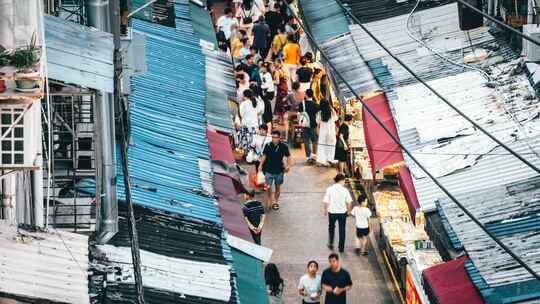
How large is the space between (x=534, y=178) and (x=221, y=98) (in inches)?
312

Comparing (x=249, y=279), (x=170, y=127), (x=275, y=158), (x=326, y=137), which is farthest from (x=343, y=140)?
(x=249, y=279)

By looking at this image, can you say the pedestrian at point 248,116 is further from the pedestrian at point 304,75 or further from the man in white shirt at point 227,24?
the man in white shirt at point 227,24

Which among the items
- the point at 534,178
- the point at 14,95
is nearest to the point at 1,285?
the point at 14,95

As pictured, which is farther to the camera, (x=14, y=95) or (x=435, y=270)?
(x=435, y=270)

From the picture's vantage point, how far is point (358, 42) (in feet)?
92.5

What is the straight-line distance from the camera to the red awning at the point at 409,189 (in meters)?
21.3

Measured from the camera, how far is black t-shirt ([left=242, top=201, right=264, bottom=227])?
76.9 feet

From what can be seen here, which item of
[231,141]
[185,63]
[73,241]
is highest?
[185,63]

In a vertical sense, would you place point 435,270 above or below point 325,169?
below

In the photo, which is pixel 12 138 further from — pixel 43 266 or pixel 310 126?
pixel 310 126

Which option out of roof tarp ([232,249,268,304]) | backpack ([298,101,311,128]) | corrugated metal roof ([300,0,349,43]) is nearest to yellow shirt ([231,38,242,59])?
corrugated metal roof ([300,0,349,43])

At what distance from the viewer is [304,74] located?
103 ft

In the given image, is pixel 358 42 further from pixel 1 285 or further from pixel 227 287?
pixel 1 285

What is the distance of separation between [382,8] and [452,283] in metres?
11.1
